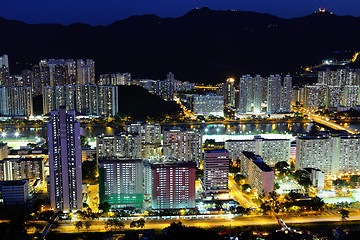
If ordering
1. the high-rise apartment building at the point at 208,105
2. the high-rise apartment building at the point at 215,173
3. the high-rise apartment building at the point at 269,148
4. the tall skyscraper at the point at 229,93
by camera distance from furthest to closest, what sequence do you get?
1. the tall skyscraper at the point at 229,93
2. the high-rise apartment building at the point at 208,105
3. the high-rise apartment building at the point at 269,148
4. the high-rise apartment building at the point at 215,173

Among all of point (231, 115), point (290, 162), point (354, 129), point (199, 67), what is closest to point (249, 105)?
point (231, 115)

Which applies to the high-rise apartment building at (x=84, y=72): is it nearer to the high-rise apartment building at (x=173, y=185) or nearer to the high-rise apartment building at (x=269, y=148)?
the high-rise apartment building at (x=269, y=148)

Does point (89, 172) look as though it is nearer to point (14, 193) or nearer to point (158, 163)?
point (14, 193)

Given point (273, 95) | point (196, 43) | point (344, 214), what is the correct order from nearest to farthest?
point (344, 214)
point (273, 95)
point (196, 43)

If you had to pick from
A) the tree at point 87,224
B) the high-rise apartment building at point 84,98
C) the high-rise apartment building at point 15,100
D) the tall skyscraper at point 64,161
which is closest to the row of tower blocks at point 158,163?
the tall skyscraper at point 64,161

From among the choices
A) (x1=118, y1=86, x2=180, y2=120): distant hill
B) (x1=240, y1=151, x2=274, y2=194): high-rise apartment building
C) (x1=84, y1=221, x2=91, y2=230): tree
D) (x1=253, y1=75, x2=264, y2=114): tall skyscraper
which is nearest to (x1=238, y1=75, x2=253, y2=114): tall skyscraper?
(x1=253, y1=75, x2=264, y2=114): tall skyscraper

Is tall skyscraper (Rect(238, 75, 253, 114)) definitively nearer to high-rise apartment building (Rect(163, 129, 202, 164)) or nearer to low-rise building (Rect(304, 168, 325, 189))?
high-rise apartment building (Rect(163, 129, 202, 164))

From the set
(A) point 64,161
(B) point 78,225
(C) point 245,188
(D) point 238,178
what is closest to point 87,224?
(B) point 78,225
